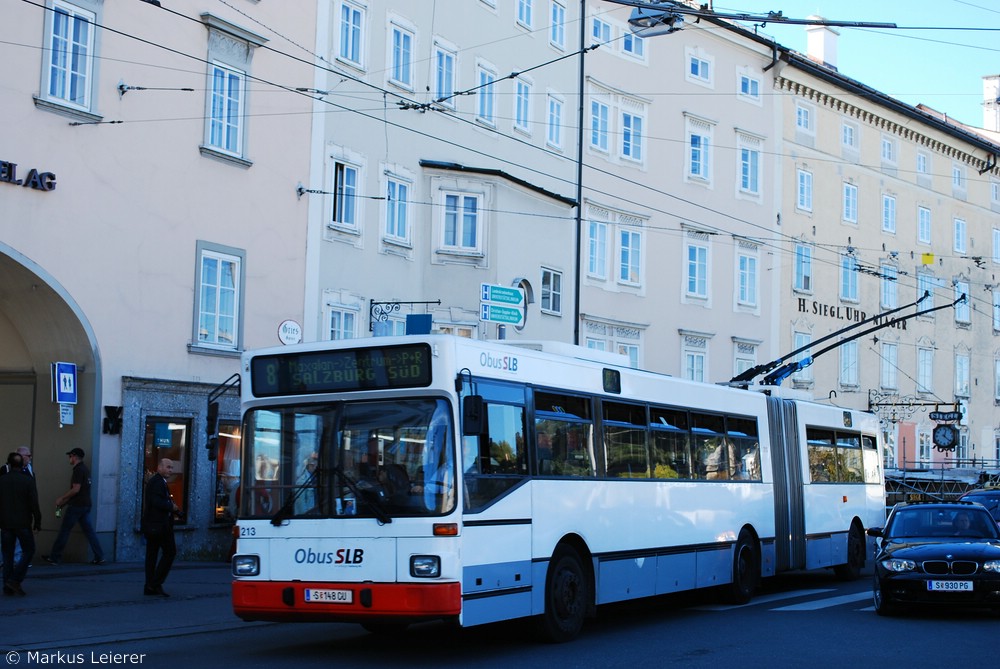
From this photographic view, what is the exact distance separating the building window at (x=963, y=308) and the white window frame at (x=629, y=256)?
2199 cm

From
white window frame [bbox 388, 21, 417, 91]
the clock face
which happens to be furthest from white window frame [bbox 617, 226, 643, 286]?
the clock face

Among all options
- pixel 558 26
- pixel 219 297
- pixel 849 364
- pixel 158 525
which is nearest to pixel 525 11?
pixel 558 26

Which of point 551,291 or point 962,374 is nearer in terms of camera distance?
point 551,291

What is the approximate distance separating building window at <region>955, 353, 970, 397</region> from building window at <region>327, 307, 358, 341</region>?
112 ft

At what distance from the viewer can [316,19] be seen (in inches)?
1068

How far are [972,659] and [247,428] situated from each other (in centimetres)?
703

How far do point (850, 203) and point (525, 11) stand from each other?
61.8 feet

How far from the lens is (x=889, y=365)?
5062cm

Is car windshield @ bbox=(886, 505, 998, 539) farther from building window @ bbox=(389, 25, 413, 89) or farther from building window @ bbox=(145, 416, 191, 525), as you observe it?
building window @ bbox=(389, 25, 413, 89)

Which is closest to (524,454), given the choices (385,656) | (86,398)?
(385,656)

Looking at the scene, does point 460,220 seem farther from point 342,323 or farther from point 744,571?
point 744,571

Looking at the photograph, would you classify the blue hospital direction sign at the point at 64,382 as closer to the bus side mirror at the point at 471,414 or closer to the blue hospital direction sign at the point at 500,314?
the blue hospital direction sign at the point at 500,314

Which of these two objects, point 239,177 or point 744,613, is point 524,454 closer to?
point 744,613

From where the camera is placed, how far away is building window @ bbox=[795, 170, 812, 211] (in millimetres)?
45625
